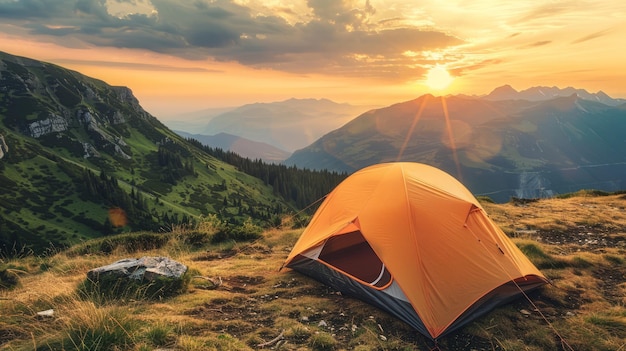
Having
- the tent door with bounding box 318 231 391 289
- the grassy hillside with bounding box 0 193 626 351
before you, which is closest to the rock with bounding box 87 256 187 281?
the grassy hillside with bounding box 0 193 626 351

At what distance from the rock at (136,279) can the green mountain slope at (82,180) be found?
103224 millimetres

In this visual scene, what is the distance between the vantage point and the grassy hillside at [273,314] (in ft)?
19.4

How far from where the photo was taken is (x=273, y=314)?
318 inches

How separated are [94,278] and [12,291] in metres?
2.61

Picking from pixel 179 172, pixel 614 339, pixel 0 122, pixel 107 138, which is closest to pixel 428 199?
pixel 614 339

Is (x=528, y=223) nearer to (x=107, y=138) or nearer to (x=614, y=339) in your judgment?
(x=614, y=339)

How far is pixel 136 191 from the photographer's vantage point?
148 metres

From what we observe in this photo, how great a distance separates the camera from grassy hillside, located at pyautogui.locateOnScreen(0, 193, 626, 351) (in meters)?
5.91

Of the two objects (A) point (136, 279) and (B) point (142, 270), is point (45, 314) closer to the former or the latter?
(A) point (136, 279)

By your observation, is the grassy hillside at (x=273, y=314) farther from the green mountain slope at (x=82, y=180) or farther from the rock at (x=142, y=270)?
the green mountain slope at (x=82, y=180)

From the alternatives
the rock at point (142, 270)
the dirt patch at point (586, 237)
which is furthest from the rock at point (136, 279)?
the dirt patch at point (586, 237)

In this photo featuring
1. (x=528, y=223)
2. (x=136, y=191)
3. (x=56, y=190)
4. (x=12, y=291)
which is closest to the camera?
(x=12, y=291)

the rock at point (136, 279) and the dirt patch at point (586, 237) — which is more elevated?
the rock at point (136, 279)

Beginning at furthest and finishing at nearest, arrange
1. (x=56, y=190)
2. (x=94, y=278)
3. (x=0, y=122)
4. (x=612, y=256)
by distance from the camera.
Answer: (x=0, y=122), (x=56, y=190), (x=612, y=256), (x=94, y=278)
